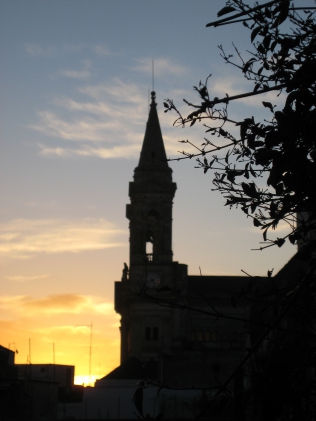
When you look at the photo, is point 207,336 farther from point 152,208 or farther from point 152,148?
point 152,148

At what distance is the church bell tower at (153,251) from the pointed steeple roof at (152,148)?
84 millimetres

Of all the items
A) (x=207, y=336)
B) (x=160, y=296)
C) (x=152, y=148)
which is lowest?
(x=207, y=336)

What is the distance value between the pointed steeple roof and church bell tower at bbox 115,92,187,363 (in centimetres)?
8

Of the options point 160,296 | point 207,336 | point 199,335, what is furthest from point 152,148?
point 207,336

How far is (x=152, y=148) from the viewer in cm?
6775

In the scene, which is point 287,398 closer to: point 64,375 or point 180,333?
point 180,333

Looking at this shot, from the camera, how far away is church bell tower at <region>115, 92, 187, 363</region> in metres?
65.2

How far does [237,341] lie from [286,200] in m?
63.3

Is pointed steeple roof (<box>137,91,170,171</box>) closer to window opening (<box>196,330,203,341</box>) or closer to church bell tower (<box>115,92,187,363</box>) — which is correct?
church bell tower (<box>115,92,187,363</box>)

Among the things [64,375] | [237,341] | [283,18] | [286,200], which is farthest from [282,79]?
[64,375]

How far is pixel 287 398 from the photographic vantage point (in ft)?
21.5

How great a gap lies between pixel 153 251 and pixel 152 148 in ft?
28.8

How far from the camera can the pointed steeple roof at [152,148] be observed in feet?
219

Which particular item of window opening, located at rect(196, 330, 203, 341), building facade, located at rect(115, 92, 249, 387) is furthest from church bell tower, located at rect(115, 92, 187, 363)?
window opening, located at rect(196, 330, 203, 341)
